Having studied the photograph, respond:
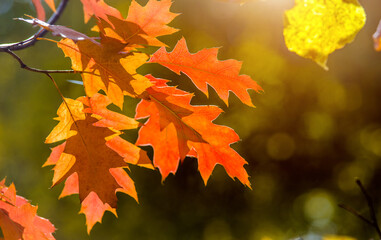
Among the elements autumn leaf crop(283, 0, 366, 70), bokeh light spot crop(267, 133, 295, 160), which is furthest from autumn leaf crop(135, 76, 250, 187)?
bokeh light spot crop(267, 133, 295, 160)

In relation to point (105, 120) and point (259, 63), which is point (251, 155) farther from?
point (105, 120)

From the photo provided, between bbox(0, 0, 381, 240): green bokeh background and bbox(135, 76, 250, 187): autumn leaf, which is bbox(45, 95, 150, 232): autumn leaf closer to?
bbox(135, 76, 250, 187): autumn leaf

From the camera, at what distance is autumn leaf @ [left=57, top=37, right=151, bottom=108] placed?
28.4 inches

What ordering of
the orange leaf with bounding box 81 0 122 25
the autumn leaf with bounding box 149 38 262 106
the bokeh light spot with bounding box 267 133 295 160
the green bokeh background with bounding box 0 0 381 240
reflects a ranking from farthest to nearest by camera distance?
the bokeh light spot with bounding box 267 133 295 160
the green bokeh background with bounding box 0 0 381 240
the autumn leaf with bounding box 149 38 262 106
the orange leaf with bounding box 81 0 122 25

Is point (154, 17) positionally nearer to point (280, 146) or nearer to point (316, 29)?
point (316, 29)

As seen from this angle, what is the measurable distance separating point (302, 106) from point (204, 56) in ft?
20.0

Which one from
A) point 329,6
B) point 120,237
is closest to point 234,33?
point 120,237

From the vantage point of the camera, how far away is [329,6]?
33.8 inches

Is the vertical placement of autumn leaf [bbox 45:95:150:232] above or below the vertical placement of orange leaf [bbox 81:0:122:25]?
below

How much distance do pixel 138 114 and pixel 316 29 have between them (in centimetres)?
45

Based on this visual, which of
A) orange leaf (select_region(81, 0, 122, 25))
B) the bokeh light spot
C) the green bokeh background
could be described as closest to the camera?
orange leaf (select_region(81, 0, 122, 25))

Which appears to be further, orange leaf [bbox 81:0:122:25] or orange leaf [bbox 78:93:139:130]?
orange leaf [bbox 78:93:139:130]

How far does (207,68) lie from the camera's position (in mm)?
904

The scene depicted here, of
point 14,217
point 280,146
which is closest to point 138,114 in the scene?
point 14,217
